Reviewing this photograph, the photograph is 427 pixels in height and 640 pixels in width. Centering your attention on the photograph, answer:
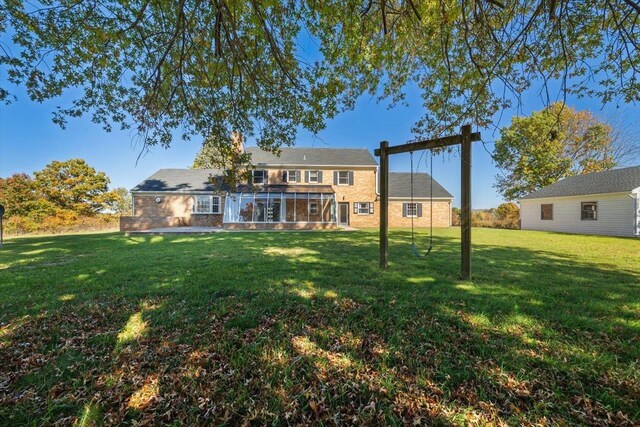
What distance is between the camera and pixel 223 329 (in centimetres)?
300

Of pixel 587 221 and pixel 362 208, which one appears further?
pixel 362 208

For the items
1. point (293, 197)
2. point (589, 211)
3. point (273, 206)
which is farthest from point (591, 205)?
point (273, 206)

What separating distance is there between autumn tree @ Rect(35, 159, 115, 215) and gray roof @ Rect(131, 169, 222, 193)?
739cm

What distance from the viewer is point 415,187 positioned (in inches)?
973

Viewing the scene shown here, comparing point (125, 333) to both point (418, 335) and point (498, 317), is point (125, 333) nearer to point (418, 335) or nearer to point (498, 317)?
point (418, 335)

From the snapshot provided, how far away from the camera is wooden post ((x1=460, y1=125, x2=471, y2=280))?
15.1ft

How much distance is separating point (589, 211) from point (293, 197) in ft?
65.3

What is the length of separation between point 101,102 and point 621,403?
766 cm

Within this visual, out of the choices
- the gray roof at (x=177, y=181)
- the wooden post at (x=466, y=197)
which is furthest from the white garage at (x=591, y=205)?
the gray roof at (x=177, y=181)

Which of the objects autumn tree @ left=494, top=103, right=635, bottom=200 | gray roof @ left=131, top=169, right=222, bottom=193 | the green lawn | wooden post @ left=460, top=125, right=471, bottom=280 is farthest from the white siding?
gray roof @ left=131, top=169, right=222, bottom=193

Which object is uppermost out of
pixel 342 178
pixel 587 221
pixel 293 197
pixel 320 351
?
pixel 342 178

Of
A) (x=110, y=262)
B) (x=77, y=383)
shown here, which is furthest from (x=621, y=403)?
(x=110, y=262)

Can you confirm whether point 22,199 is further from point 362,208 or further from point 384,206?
point 384,206

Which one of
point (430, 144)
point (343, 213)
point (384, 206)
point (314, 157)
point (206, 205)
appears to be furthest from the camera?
point (314, 157)
